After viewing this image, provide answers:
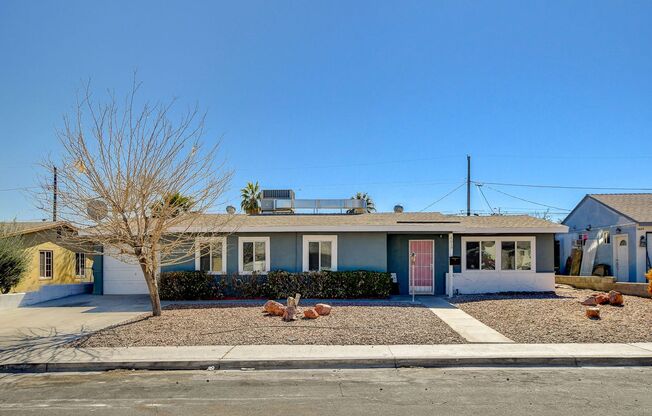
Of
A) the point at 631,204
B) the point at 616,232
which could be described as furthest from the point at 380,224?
the point at 631,204

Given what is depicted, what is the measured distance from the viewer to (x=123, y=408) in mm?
6102

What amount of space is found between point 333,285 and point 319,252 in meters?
1.54

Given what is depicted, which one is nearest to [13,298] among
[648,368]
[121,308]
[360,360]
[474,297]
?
[121,308]

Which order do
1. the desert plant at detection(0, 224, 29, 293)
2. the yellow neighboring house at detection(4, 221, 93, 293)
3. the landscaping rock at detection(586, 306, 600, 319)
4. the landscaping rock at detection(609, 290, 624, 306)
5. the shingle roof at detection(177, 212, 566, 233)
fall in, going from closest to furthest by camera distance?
the landscaping rock at detection(586, 306, 600, 319), the landscaping rock at detection(609, 290, 624, 306), the desert plant at detection(0, 224, 29, 293), the shingle roof at detection(177, 212, 566, 233), the yellow neighboring house at detection(4, 221, 93, 293)

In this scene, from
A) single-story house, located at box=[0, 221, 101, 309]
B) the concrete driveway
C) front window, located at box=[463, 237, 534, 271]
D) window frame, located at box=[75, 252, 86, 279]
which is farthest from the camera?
window frame, located at box=[75, 252, 86, 279]

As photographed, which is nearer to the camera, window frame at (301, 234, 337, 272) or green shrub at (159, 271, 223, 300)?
green shrub at (159, 271, 223, 300)

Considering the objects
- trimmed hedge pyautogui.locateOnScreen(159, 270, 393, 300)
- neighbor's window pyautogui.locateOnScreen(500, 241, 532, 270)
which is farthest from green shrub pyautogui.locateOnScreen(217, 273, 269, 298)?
neighbor's window pyautogui.locateOnScreen(500, 241, 532, 270)

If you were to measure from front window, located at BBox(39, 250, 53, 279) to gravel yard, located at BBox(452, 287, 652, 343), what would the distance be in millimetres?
17931

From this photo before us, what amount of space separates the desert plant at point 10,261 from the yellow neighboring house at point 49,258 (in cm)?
195

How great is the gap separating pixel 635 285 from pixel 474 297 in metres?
5.84

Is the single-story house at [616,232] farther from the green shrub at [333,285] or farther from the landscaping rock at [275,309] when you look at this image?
the landscaping rock at [275,309]

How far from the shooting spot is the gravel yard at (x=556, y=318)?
33.4ft

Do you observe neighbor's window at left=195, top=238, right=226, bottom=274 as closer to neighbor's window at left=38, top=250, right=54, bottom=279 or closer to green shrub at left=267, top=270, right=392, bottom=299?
green shrub at left=267, top=270, right=392, bottom=299

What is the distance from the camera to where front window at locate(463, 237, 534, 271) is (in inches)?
737
